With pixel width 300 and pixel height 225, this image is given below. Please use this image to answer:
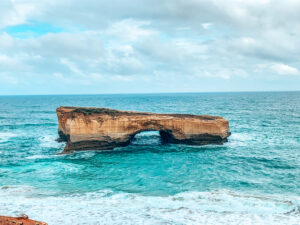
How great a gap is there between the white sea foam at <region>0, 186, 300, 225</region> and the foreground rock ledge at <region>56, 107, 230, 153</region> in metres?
9.79

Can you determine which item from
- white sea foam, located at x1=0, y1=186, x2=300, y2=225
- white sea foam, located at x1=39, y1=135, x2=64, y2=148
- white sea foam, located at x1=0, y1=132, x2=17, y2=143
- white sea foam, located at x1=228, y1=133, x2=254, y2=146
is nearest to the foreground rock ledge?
white sea foam, located at x1=228, y1=133, x2=254, y2=146

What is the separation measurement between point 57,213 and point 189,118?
16.3 meters

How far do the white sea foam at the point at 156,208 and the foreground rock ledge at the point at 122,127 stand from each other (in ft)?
32.1

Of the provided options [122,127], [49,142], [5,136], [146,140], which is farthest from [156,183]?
[5,136]

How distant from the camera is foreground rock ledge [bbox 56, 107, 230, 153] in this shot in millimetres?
25094

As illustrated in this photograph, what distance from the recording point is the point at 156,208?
1396cm

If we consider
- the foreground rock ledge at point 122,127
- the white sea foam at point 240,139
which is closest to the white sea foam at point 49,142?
the foreground rock ledge at point 122,127

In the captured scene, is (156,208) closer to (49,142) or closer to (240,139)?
(240,139)

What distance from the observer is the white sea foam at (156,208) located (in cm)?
1277

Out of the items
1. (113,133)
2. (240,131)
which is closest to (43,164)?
(113,133)

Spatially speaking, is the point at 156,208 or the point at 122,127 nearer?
the point at 156,208

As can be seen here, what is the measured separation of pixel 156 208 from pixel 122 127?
12714 millimetres

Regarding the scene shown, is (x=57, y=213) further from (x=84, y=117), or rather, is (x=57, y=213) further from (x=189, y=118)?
(x=189, y=118)

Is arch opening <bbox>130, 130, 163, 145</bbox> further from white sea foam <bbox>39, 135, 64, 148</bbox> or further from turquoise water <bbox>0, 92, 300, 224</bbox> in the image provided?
white sea foam <bbox>39, 135, 64, 148</bbox>
